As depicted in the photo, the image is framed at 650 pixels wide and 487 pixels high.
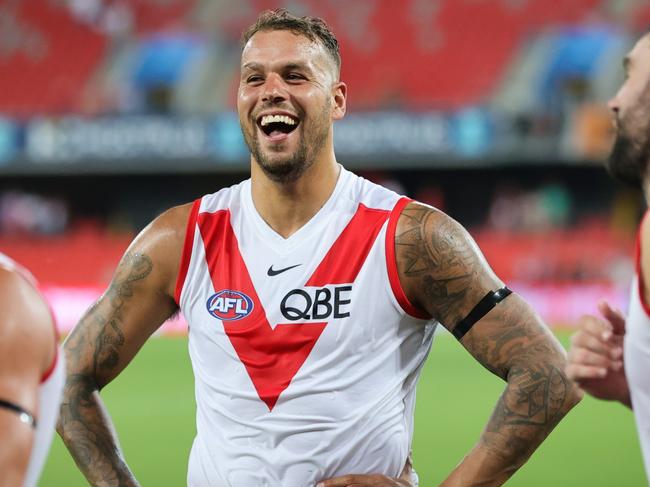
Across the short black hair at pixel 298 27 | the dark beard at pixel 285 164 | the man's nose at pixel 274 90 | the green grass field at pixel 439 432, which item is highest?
the short black hair at pixel 298 27

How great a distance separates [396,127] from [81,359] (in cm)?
2033

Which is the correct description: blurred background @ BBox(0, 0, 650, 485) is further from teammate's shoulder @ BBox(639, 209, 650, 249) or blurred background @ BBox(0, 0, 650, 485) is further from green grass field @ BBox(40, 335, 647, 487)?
teammate's shoulder @ BBox(639, 209, 650, 249)

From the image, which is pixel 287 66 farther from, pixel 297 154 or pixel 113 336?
pixel 113 336

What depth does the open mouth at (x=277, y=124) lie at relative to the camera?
11.4ft

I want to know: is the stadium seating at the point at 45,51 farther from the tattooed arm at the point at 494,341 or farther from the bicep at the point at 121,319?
the tattooed arm at the point at 494,341

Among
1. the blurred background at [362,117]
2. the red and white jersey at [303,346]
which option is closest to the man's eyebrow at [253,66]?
the red and white jersey at [303,346]

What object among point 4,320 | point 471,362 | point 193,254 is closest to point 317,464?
point 193,254

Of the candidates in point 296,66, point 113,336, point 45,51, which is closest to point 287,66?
point 296,66

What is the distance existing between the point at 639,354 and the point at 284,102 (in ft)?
5.09

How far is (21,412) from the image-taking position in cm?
203

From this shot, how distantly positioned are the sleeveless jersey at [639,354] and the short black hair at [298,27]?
1.64 m

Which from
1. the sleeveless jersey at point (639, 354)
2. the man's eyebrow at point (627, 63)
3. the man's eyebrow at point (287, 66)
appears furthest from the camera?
the man's eyebrow at point (287, 66)

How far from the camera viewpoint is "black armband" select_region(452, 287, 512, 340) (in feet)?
10.8

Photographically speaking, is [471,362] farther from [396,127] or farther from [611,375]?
[611,375]
